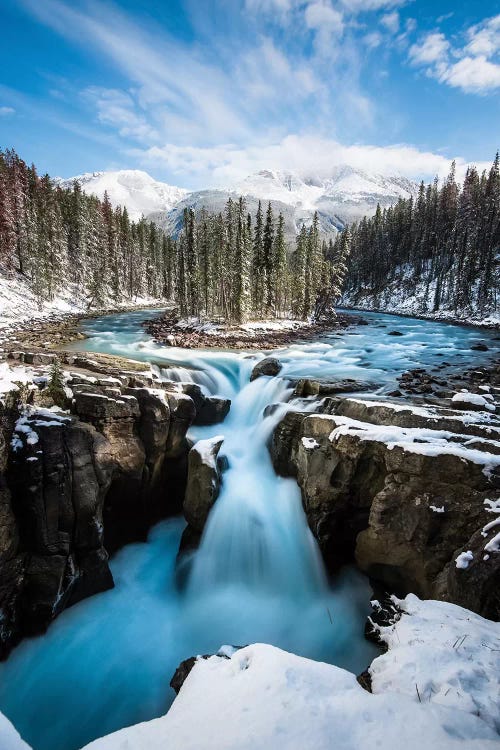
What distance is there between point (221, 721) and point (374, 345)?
32841mm

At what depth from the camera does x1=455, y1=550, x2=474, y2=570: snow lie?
7062mm

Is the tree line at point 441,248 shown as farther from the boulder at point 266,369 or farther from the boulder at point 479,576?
the boulder at point 479,576

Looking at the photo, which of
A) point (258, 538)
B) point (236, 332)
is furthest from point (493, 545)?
point (236, 332)

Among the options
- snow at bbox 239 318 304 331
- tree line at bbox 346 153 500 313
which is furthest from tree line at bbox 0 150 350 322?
tree line at bbox 346 153 500 313

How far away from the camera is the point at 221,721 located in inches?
169

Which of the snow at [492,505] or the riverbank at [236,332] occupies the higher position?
the riverbank at [236,332]

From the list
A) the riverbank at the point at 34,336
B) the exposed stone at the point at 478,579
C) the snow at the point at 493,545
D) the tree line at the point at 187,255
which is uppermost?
the tree line at the point at 187,255

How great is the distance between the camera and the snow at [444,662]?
14.0 ft

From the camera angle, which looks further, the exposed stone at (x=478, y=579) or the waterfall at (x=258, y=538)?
the waterfall at (x=258, y=538)

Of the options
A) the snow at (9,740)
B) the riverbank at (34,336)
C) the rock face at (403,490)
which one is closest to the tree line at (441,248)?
the rock face at (403,490)

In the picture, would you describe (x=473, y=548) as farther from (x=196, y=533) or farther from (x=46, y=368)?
(x=46, y=368)

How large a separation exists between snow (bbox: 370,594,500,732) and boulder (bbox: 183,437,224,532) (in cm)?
722

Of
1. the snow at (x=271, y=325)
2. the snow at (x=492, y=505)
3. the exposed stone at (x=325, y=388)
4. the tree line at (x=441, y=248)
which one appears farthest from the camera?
the tree line at (x=441, y=248)

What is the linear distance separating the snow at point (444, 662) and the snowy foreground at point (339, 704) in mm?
13
